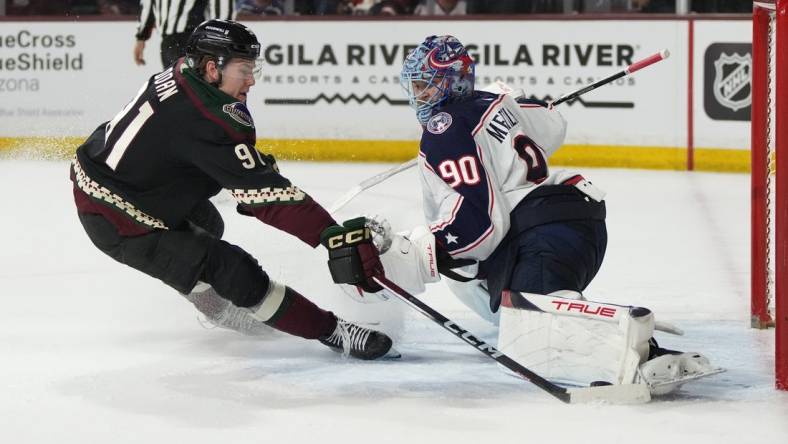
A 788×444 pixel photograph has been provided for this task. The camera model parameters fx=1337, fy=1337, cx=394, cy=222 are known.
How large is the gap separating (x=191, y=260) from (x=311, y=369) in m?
0.41

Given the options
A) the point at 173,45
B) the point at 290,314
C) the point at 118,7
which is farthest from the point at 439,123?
the point at 118,7

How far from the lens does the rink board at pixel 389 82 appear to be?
7.78m

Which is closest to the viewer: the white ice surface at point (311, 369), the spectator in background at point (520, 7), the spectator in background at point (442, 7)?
the white ice surface at point (311, 369)

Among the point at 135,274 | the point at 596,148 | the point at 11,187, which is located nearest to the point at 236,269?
the point at 135,274

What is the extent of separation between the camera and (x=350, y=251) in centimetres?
306

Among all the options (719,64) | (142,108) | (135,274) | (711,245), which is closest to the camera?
(142,108)

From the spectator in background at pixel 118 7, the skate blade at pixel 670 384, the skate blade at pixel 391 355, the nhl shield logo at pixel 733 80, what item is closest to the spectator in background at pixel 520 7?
the nhl shield logo at pixel 733 80

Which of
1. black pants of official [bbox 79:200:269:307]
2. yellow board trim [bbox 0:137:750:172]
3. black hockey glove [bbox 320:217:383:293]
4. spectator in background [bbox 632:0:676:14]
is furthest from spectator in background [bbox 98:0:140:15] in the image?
black hockey glove [bbox 320:217:383:293]

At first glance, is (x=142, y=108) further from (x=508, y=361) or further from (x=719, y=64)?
(x=719, y=64)

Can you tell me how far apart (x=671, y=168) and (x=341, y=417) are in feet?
17.5

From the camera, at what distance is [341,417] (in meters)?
2.89

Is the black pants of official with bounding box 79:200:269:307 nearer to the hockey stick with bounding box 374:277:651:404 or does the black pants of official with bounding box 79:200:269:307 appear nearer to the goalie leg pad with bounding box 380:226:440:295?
the goalie leg pad with bounding box 380:226:440:295

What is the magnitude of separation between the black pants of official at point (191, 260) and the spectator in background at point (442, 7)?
496 cm

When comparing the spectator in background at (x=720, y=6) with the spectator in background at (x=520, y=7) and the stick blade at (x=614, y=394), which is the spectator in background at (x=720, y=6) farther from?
the stick blade at (x=614, y=394)
